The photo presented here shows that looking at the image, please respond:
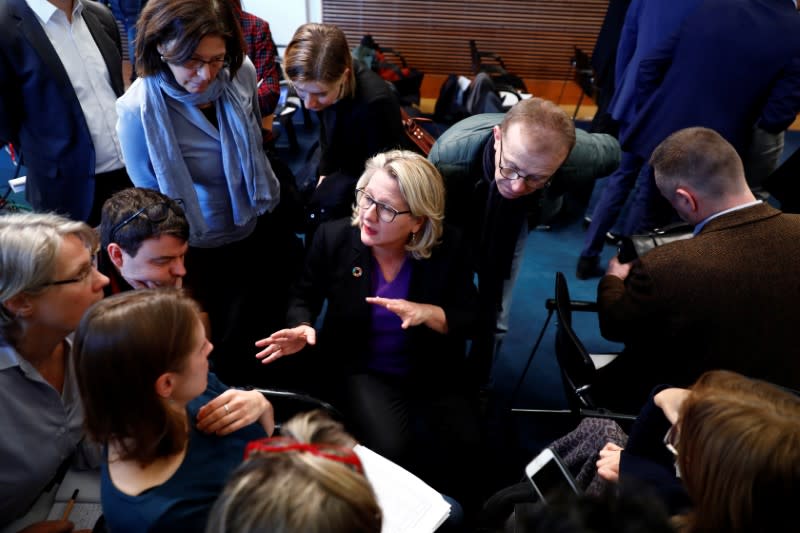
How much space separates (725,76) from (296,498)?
3224 mm

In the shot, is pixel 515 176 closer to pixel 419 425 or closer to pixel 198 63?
pixel 419 425

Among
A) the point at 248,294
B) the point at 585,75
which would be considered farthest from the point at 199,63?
the point at 585,75

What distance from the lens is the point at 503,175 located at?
2031mm

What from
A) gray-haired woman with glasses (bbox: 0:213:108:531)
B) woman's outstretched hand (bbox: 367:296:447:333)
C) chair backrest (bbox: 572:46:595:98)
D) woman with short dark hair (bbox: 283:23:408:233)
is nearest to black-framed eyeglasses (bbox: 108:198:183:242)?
gray-haired woman with glasses (bbox: 0:213:108:531)

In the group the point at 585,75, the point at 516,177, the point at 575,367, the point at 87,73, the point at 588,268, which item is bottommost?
the point at 588,268

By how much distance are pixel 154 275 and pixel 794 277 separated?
2162 millimetres

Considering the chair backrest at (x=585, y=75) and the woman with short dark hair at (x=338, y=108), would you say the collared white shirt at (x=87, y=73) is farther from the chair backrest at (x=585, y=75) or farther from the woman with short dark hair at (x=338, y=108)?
the chair backrest at (x=585, y=75)

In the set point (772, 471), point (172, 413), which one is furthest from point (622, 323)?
point (172, 413)

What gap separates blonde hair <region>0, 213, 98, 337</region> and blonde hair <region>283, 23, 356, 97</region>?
4.13ft

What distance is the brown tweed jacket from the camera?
169cm

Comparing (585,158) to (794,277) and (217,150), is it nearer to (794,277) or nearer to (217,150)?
(794,277)

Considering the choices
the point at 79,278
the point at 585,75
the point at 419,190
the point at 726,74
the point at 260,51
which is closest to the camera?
the point at 79,278

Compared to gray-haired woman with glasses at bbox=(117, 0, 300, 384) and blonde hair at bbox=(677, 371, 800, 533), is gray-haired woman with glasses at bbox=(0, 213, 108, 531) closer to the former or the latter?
gray-haired woman with glasses at bbox=(117, 0, 300, 384)

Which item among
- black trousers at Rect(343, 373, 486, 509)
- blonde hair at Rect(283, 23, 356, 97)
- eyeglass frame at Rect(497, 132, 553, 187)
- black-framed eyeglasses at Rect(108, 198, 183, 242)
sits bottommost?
black trousers at Rect(343, 373, 486, 509)
